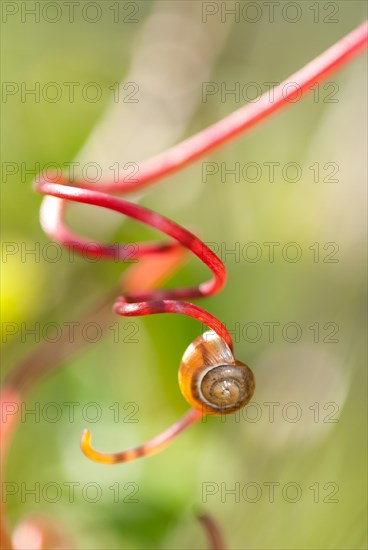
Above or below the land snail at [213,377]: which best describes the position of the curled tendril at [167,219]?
above

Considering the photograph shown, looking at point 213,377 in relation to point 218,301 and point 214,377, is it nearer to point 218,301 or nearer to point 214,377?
point 214,377

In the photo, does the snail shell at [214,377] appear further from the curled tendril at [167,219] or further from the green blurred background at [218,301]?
the green blurred background at [218,301]

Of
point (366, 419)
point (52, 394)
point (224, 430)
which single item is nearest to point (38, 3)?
point (52, 394)

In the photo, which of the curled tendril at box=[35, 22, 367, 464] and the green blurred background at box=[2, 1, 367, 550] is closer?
the curled tendril at box=[35, 22, 367, 464]

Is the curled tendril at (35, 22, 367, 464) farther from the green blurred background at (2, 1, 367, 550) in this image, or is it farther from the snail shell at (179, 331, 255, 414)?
the green blurred background at (2, 1, 367, 550)

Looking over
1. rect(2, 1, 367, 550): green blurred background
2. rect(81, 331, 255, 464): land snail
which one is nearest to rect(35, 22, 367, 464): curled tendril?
rect(81, 331, 255, 464): land snail

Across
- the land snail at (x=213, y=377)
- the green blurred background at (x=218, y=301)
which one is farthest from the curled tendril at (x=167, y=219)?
the green blurred background at (x=218, y=301)
